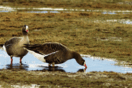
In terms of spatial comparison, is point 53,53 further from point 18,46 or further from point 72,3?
point 72,3

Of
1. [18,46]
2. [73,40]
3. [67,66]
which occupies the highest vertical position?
[18,46]

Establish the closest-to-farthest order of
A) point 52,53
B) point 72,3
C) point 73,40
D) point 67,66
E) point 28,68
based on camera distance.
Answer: point 52,53, point 28,68, point 67,66, point 73,40, point 72,3

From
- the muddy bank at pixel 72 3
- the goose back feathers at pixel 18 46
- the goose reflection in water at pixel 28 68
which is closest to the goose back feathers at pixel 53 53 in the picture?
the goose reflection in water at pixel 28 68

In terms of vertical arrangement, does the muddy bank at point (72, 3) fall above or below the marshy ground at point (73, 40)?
below

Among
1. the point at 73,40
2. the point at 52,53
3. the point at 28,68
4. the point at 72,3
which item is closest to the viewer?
the point at 52,53

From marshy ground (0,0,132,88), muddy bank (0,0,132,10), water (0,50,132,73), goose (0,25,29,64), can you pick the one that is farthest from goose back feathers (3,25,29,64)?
muddy bank (0,0,132,10)

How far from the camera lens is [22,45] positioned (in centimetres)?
1295

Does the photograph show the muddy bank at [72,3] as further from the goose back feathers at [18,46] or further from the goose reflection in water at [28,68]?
the goose reflection in water at [28,68]

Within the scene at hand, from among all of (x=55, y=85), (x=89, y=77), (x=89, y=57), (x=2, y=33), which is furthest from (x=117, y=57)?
(x=2, y=33)

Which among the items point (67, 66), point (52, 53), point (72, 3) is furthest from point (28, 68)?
point (72, 3)

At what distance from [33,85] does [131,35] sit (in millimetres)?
14762

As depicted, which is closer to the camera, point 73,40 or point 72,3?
point 73,40

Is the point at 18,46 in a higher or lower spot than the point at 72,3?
higher

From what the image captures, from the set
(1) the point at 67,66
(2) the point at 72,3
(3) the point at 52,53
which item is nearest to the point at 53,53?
(3) the point at 52,53
